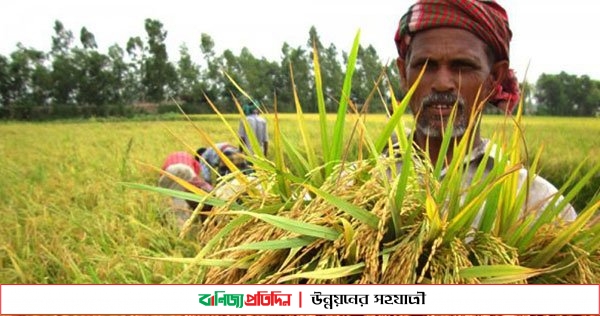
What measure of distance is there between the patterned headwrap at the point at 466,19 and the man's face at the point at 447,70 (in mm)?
21

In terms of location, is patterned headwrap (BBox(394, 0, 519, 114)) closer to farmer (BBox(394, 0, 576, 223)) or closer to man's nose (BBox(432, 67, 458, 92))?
farmer (BBox(394, 0, 576, 223))

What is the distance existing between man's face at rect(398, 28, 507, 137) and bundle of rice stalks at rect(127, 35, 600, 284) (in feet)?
1.93

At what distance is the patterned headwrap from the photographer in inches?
48.6

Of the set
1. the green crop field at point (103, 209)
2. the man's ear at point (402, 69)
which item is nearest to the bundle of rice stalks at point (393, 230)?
the green crop field at point (103, 209)

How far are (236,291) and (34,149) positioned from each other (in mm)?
5825

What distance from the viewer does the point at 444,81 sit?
1.27m

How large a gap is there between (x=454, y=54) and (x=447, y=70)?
0.17 ft

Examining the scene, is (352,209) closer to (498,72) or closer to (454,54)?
(454,54)

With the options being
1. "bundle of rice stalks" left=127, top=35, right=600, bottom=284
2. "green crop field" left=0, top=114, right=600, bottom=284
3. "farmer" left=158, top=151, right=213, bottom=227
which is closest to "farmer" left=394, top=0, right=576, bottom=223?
"green crop field" left=0, top=114, right=600, bottom=284

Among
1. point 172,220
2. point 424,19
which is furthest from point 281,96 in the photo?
point 172,220

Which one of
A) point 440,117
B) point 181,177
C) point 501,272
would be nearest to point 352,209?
point 501,272

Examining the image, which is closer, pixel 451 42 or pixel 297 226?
pixel 297 226

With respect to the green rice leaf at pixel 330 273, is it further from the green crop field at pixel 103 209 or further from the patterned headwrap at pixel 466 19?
the patterned headwrap at pixel 466 19

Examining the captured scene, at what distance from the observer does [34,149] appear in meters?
5.56
